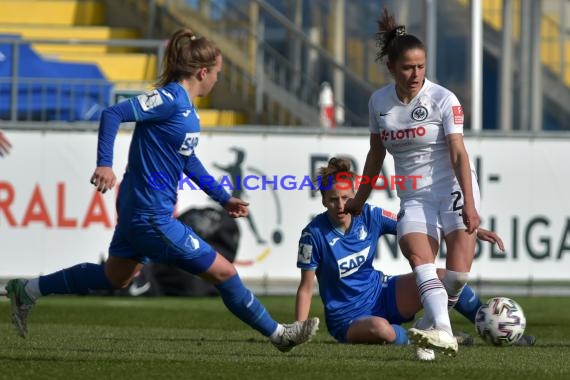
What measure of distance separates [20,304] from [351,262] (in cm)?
215

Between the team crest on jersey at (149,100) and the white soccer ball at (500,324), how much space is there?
9.01ft

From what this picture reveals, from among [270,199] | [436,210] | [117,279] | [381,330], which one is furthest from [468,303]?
[270,199]

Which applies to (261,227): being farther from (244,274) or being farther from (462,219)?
(462,219)

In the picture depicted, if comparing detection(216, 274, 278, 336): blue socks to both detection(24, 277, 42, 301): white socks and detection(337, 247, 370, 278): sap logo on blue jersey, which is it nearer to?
detection(24, 277, 42, 301): white socks

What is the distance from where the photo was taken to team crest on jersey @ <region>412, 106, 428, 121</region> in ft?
25.8

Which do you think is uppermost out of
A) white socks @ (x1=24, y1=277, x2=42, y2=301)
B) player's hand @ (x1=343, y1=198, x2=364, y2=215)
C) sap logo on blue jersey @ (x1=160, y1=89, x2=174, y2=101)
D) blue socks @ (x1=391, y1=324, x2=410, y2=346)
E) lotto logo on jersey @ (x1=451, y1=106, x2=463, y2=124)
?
sap logo on blue jersey @ (x1=160, y1=89, x2=174, y2=101)

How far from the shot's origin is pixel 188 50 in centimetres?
780

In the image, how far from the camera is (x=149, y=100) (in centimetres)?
762

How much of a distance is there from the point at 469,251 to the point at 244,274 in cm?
710

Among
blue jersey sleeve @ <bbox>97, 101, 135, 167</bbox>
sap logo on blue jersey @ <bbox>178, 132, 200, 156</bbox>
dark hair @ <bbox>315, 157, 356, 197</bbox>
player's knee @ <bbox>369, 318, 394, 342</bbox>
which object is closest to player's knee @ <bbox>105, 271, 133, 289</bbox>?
sap logo on blue jersey @ <bbox>178, 132, 200, 156</bbox>

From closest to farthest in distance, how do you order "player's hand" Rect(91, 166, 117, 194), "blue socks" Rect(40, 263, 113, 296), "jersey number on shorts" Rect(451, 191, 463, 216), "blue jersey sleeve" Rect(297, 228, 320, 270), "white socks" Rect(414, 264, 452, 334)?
"player's hand" Rect(91, 166, 117, 194) < "white socks" Rect(414, 264, 452, 334) < "jersey number on shorts" Rect(451, 191, 463, 216) < "blue socks" Rect(40, 263, 113, 296) < "blue jersey sleeve" Rect(297, 228, 320, 270)

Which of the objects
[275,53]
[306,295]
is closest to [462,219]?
[306,295]

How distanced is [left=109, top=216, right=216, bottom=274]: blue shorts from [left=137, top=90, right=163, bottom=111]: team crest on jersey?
59 cm

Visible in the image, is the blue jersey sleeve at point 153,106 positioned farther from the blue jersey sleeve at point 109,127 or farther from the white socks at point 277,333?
A: the white socks at point 277,333
